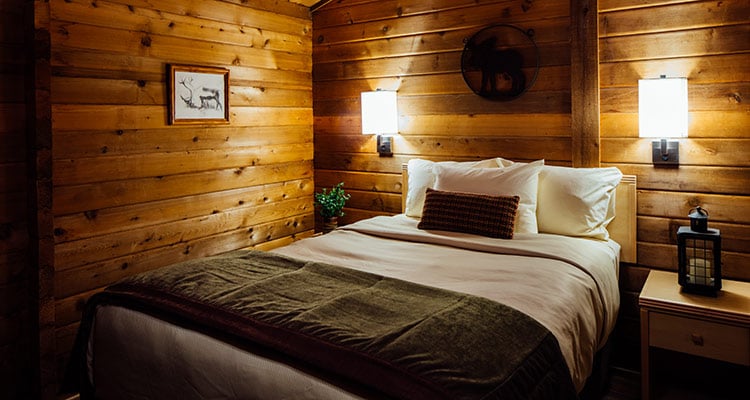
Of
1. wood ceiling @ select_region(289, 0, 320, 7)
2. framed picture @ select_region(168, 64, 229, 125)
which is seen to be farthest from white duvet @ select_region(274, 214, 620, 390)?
wood ceiling @ select_region(289, 0, 320, 7)

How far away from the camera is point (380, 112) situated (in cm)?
371

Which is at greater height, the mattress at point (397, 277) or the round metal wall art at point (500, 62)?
the round metal wall art at point (500, 62)

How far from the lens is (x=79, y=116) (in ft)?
9.07

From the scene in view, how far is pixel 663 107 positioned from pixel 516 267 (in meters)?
1.18

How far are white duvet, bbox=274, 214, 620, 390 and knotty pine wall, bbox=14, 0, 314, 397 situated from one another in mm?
991

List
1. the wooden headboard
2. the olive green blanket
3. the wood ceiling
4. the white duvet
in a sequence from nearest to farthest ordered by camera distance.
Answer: the olive green blanket, the white duvet, the wooden headboard, the wood ceiling

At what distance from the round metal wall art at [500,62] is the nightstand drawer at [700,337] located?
1545mm

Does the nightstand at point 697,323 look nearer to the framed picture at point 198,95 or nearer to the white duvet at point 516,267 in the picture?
the white duvet at point 516,267

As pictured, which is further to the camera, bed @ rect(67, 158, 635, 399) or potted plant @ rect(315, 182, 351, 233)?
potted plant @ rect(315, 182, 351, 233)

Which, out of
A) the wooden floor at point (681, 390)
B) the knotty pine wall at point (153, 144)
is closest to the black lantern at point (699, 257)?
the wooden floor at point (681, 390)

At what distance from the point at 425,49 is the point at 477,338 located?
252 centimetres

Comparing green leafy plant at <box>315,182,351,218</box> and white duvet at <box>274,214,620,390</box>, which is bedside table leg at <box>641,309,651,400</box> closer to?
white duvet at <box>274,214,620,390</box>

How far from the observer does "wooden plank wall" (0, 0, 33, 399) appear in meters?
2.55

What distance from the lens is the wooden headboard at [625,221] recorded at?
9.48 ft
